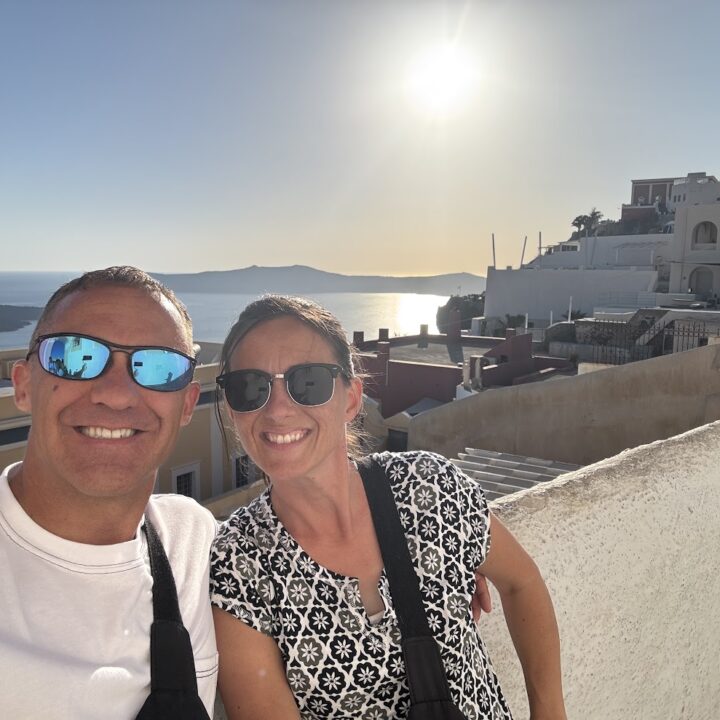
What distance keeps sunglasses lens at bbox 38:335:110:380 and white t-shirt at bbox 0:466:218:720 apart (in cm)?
28

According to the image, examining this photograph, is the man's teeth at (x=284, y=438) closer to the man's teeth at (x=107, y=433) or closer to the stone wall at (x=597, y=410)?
the man's teeth at (x=107, y=433)

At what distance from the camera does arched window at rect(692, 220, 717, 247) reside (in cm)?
3281

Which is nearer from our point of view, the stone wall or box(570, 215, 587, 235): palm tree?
the stone wall

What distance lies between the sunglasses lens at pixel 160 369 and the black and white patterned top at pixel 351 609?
15.6 inches

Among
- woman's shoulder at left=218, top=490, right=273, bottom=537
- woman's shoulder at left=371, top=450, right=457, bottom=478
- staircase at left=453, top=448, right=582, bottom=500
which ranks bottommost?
staircase at left=453, top=448, right=582, bottom=500

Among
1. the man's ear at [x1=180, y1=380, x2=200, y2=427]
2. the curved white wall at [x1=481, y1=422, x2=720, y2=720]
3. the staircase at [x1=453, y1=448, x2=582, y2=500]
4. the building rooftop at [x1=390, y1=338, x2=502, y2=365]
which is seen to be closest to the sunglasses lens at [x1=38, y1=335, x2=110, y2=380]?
the man's ear at [x1=180, y1=380, x2=200, y2=427]

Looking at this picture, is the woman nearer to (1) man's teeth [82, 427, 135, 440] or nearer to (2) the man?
(2) the man

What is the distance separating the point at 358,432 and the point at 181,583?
0.86m

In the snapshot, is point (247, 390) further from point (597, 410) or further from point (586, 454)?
point (586, 454)

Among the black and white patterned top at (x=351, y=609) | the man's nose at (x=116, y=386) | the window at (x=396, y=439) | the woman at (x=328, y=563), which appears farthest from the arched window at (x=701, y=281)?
the man's nose at (x=116, y=386)

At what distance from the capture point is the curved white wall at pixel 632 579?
2.15 m

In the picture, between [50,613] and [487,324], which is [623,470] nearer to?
[50,613]

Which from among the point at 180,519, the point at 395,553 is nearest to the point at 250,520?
the point at 180,519

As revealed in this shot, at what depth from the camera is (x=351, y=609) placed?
1.62m
